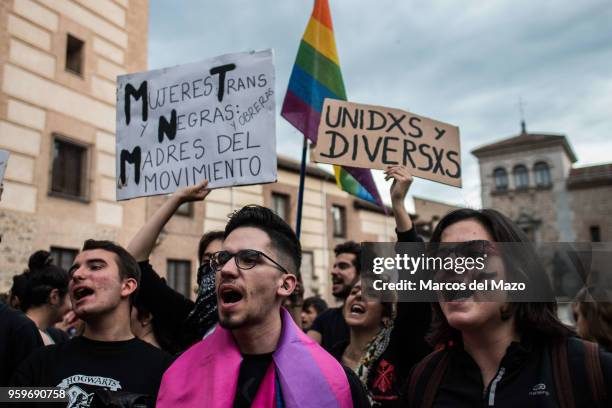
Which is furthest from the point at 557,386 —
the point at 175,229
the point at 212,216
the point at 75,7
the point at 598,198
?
the point at 598,198

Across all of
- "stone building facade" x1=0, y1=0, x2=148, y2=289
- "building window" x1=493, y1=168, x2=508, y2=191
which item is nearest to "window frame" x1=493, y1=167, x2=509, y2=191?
"building window" x1=493, y1=168, x2=508, y2=191

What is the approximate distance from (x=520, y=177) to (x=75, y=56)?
37140 millimetres

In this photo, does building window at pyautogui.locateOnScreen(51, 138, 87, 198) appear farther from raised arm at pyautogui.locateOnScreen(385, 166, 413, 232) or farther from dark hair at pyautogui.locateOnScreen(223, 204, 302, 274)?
dark hair at pyautogui.locateOnScreen(223, 204, 302, 274)

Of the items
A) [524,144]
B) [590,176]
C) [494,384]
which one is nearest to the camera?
[494,384]

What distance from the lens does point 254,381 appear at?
2.24 m

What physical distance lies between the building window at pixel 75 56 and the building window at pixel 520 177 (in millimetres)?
36730

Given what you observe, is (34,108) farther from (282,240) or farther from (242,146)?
(282,240)

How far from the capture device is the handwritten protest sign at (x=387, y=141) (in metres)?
3.83

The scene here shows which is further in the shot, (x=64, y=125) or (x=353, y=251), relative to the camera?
(x=64, y=125)

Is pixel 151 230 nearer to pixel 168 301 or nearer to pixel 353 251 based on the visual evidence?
pixel 168 301

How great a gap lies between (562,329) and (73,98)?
1230cm

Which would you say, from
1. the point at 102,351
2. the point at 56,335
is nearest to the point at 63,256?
the point at 56,335

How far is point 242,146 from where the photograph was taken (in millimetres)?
3758

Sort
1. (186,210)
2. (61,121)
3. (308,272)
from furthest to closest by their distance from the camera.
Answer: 1. (308,272)
2. (186,210)
3. (61,121)
